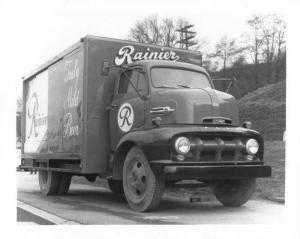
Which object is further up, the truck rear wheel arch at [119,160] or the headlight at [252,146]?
the headlight at [252,146]

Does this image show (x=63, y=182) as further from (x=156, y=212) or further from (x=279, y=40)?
(x=279, y=40)

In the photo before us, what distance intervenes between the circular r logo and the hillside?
177 centimetres

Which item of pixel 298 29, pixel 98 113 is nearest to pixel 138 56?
pixel 98 113

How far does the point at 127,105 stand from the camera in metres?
9.12

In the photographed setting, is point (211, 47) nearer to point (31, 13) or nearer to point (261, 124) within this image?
point (261, 124)

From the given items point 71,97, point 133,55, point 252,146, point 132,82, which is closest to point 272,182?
point 252,146

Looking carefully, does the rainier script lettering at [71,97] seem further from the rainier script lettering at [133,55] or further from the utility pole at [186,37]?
the utility pole at [186,37]

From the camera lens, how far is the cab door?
350 inches

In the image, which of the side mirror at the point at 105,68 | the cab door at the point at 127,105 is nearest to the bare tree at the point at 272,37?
the cab door at the point at 127,105

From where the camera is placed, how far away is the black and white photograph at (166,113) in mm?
7668

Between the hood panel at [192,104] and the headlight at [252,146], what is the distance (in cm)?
50

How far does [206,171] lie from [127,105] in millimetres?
1915

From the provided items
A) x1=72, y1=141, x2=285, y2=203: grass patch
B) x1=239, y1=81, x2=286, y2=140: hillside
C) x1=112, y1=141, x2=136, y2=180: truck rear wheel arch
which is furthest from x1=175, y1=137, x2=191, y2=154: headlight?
x1=72, y1=141, x2=285, y2=203: grass patch

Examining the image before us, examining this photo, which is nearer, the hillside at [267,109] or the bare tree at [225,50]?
the hillside at [267,109]
